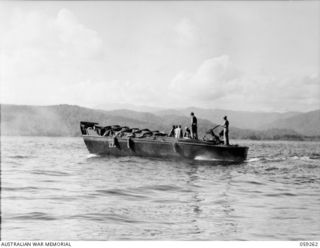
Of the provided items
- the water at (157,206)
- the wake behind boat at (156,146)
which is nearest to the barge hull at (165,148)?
the wake behind boat at (156,146)

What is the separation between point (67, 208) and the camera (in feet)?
23.6

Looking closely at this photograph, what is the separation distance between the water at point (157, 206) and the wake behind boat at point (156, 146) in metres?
4.38

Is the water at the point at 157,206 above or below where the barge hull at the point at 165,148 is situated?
below

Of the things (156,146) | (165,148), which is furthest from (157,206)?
(156,146)

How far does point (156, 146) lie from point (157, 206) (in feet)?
34.4

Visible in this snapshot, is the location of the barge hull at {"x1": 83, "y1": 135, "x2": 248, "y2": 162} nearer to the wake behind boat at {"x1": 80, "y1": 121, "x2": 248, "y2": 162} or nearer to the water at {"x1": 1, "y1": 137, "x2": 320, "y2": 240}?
the wake behind boat at {"x1": 80, "y1": 121, "x2": 248, "y2": 162}

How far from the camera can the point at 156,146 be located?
18.4 meters

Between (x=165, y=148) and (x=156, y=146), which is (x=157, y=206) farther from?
(x=156, y=146)

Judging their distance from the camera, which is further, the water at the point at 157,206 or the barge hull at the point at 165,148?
the barge hull at the point at 165,148

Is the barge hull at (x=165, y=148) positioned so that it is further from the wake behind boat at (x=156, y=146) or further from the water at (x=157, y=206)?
the water at (x=157, y=206)

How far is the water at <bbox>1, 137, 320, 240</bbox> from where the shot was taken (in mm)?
6254

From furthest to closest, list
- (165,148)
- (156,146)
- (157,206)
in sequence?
(156,146) → (165,148) → (157,206)

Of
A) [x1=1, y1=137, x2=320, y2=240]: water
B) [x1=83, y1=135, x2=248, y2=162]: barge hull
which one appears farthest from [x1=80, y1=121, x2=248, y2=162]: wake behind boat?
[x1=1, y1=137, x2=320, y2=240]: water

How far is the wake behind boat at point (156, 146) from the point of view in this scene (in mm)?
17203
